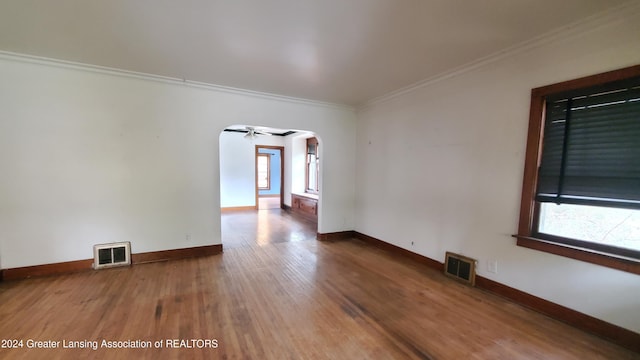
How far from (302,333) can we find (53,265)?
3.45 meters

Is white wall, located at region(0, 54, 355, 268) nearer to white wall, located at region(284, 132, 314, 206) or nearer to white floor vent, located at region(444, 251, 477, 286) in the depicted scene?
white floor vent, located at region(444, 251, 477, 286)

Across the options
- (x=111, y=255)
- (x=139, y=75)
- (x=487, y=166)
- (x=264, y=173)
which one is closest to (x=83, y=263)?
(x=111, y=255)

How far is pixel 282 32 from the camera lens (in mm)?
2334

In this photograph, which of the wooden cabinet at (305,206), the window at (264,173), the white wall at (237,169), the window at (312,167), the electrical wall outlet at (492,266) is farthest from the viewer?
the window at (264,173)

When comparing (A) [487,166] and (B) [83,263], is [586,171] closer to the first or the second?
(A) [487,166]

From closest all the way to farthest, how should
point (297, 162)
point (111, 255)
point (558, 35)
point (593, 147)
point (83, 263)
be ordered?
point (593, 147) → point (558, 35) → point (83, 263) → point (111, 255) → point (297, 162)

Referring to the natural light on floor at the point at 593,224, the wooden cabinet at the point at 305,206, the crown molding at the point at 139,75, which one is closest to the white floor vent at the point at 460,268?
the natural light on floor at the point at 593,224

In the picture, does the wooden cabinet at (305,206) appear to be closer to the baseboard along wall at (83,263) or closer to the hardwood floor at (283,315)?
the baseboard along wall at (83,263)

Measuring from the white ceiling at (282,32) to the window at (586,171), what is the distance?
67 centimetres

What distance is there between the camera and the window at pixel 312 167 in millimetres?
7849

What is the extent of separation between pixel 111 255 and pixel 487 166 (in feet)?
16.5

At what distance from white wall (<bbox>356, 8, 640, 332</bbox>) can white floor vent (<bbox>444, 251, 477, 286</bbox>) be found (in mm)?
103

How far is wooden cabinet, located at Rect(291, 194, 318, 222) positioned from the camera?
6949 mm

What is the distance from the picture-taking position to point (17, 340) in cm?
196
